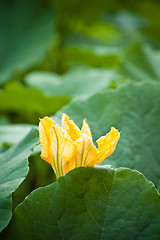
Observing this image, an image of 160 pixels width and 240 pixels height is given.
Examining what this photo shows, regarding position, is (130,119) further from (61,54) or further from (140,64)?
(61,54)

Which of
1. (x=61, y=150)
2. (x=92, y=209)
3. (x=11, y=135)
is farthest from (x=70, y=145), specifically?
(x=11, y=135)

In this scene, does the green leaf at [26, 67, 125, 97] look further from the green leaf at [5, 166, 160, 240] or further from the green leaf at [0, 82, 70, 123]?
the green leaf at [5, 166, 160, 240]

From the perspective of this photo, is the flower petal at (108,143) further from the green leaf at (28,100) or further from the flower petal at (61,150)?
the green leaf at (28,100)

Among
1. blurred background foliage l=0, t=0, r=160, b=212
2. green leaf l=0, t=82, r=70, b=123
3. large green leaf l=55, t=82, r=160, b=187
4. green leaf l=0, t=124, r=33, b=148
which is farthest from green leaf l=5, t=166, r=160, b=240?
green leaf l=0, t=82, r=70, b=123

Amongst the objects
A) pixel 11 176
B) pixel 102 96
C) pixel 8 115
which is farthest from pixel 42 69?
pixel 11 176

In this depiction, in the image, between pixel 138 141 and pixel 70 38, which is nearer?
pixel 138 141

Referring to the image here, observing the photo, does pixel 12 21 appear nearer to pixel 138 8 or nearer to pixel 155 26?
pixel 138 8
